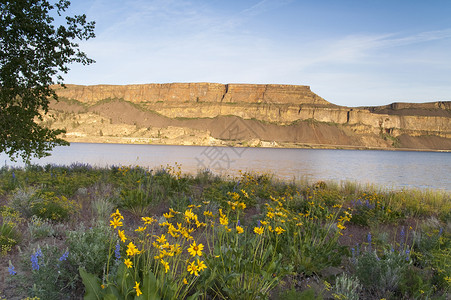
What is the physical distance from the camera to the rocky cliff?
14238cm

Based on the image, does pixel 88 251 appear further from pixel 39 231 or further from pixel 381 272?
pixel 381 272

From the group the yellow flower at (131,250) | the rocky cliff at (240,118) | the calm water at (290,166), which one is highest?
the rocky cliff at (240,118)

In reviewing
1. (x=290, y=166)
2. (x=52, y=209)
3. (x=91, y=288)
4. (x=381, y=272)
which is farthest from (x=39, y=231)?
(x=290, y=166)

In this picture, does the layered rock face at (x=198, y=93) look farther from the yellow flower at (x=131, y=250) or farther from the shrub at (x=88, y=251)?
the yellow flower at (x=131, y=250)

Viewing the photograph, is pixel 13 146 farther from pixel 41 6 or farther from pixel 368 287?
pixel 368 287

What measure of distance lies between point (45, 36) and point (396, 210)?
9.30 metres

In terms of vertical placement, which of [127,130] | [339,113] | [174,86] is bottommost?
[127,130]

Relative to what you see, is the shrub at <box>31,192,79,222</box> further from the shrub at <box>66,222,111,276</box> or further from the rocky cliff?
the rocky cliff

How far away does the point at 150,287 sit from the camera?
2098 mm

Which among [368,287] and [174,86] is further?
[174,86]

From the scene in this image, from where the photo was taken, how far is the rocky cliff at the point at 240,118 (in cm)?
14238

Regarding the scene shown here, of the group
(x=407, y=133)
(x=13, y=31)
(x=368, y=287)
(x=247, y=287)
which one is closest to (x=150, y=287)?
(x=247, y=287)

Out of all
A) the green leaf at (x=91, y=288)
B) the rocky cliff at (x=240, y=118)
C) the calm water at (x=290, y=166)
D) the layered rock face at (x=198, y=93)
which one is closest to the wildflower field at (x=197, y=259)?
the green leaf at (x=91, y=288)

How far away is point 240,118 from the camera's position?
16288 cm
